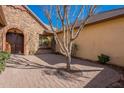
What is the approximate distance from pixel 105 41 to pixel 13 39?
9.01m

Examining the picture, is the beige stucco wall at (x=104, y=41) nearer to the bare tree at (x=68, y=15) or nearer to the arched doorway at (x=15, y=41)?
the bare tree at (x=68, y=15)

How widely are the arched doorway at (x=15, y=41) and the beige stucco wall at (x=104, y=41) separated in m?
6.18

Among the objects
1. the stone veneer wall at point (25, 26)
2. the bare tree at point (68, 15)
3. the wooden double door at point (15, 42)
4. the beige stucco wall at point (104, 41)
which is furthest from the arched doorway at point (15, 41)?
the bare tree at point (68, 15)

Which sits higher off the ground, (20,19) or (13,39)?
(20,19)

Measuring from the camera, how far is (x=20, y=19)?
1239 centimetres

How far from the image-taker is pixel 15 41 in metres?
13.0

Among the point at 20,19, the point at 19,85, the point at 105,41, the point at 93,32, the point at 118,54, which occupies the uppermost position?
the point at 20,19

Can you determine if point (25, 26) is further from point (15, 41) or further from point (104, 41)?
point (104, 41)

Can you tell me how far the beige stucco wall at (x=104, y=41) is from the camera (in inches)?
312

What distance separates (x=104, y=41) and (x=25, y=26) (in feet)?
25.9

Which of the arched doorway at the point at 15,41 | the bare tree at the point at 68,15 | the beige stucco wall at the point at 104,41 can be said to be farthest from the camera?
the arched doorway at the point at 15,41

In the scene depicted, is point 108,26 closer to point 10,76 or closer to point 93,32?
point 93,32
